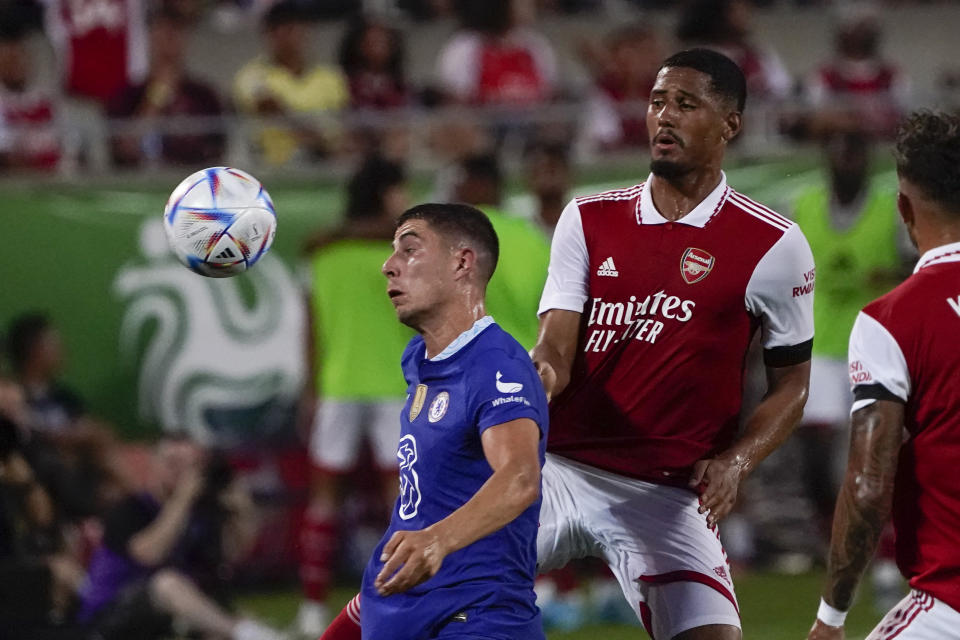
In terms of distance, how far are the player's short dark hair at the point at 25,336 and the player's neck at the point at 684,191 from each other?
5349 mm

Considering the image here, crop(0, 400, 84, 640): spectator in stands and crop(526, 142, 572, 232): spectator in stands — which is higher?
crop(526, 142, 572, 232): spectator in stands

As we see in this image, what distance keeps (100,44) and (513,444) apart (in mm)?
8004

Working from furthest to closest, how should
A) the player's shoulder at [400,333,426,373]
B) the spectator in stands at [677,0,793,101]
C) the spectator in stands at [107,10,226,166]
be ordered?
the spectator in stands at [677,0,793,101], the spectator in stands at [107,10,226,166], the player's shoulder at [400,333,426,373]

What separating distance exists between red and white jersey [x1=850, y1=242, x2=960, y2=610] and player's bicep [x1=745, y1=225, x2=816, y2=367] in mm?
944

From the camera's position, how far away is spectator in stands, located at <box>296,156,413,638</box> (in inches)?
350

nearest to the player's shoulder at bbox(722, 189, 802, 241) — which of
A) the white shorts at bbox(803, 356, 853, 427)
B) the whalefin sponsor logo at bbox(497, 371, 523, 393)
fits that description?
the whalefin sponsor logo at bbox(497, 371, 523, 393)

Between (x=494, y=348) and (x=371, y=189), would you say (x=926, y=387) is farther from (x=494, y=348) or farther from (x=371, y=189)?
(x=371, y=189)

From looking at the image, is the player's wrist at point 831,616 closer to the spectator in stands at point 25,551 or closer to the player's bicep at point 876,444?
the player's bicep at point 876,444

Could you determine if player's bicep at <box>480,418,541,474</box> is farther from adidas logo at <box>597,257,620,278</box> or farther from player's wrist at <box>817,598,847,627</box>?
adidas logo at <box>597,257,620,278</box>

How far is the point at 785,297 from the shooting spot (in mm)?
5109

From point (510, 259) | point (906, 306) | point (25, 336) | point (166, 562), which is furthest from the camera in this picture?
point (25, 336)

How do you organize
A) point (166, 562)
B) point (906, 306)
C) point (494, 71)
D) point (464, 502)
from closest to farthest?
point (906, 306), point (464, 502), point (166, 562), point (494, 71)

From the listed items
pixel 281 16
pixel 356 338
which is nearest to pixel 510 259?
pixel 356 338

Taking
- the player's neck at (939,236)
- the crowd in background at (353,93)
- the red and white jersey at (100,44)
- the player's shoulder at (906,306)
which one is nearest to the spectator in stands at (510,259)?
the crowd in background at (353,93)
